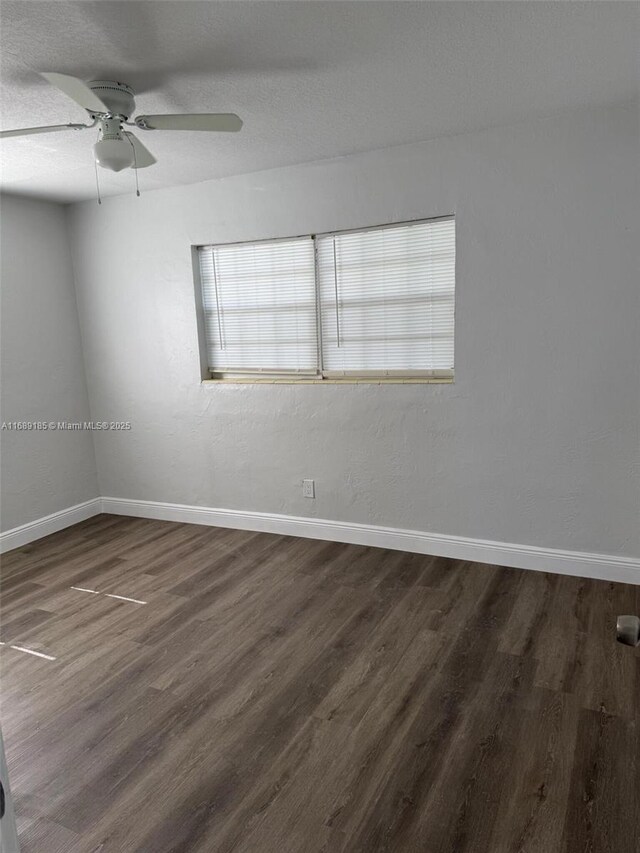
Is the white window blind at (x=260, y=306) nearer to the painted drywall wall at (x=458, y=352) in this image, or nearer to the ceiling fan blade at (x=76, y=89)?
the painted drywall wall at (x=458, y=352)

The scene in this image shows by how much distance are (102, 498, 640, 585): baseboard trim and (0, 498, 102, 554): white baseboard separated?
14cm

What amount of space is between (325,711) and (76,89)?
7.99ft

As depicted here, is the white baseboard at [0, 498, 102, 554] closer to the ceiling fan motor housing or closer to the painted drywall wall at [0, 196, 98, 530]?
the painted drywall wall at [0, 196, 98, 530]

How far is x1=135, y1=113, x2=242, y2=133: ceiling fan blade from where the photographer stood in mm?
2146

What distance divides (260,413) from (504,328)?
1755 millimetres

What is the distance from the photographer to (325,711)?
222cm

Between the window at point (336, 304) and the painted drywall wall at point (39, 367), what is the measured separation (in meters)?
1.23

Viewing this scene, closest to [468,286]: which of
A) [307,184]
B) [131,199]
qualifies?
[307,184]

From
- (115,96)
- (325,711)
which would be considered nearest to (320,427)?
(325,711)

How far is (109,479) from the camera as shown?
15.8ft

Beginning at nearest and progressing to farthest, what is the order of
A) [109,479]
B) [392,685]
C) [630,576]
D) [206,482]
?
[392,685], [630,576], [206,482], [109,479]

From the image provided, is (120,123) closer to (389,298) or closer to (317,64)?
(317,64)

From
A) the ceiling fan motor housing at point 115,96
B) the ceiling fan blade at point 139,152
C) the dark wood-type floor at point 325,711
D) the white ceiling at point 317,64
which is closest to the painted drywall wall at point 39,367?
the dark wood-type floor at point 325,711

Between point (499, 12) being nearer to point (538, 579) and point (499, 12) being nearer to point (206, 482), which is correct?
point (538, 579)
